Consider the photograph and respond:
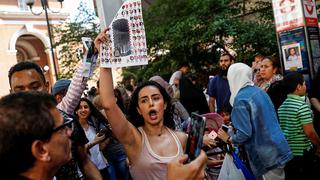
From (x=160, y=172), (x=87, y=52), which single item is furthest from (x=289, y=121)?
(x=87, y=52)

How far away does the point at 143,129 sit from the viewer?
2.91 meters

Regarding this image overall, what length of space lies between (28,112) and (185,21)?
8.47 meters

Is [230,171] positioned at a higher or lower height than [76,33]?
lower

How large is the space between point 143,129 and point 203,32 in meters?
7.12

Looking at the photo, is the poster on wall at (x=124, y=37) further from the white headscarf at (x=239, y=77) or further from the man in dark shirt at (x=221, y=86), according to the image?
the man in dark shirt at (x=221, y=86)

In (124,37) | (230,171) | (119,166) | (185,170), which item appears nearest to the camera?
(185,170)

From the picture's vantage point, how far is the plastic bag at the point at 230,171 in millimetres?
3531

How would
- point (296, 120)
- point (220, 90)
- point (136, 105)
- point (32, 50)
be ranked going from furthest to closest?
point (32, 50)
point (220, 90)
point (296, 120)
point (136, 105)

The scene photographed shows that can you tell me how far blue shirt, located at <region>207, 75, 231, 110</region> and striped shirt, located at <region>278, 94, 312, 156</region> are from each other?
6.98ft

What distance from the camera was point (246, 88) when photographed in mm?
3809

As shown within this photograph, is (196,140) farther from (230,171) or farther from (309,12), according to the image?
(309,12)

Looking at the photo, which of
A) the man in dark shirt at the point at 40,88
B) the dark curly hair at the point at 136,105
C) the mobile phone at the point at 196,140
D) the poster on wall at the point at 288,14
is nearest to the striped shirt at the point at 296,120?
the dark curly hair at the point at 136,105

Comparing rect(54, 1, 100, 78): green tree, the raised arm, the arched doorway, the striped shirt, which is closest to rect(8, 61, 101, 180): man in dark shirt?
the raised arm

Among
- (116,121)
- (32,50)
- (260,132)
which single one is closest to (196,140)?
(116,121)
